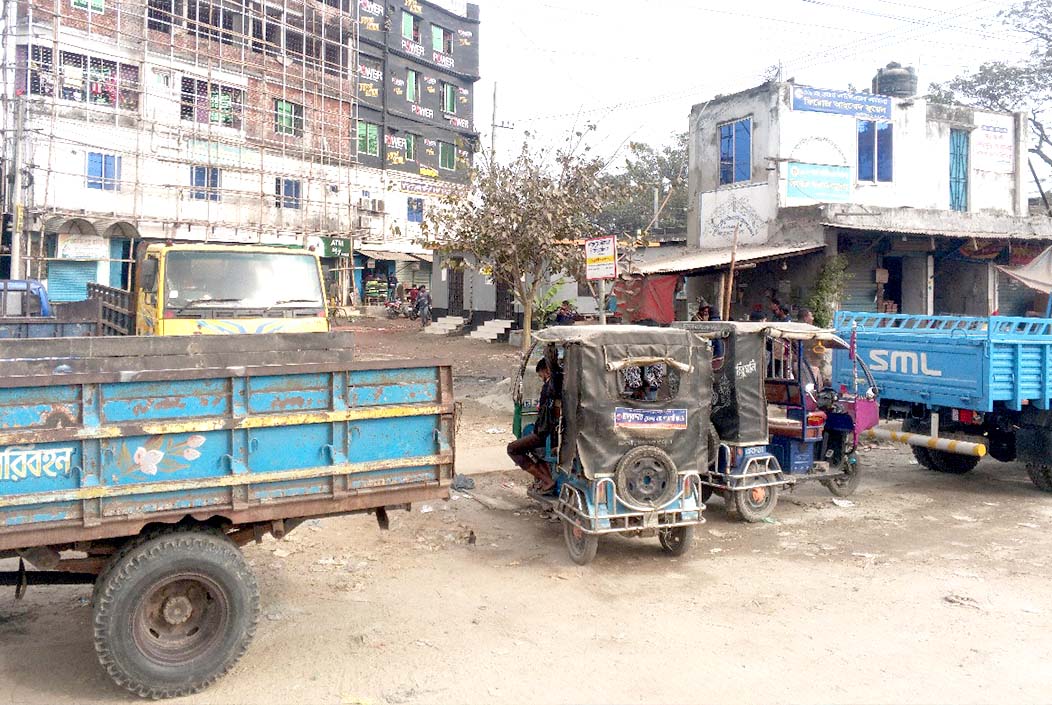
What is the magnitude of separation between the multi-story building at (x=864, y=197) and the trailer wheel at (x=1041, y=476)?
904cm

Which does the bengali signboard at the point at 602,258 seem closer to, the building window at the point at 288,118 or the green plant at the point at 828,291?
the green plant at the point at 828,291

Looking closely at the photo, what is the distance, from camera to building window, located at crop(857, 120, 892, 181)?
20.2 meters

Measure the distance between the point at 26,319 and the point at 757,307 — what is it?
50.2 feet

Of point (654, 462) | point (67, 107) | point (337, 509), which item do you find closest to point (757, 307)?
point (654, 462)

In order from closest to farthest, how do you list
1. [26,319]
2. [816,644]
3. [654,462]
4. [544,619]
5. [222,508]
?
[222,508] < [816,644] < [544,619] < [654,462] < [26,319]

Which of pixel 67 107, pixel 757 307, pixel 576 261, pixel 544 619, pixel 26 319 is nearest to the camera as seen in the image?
pixel 544 619

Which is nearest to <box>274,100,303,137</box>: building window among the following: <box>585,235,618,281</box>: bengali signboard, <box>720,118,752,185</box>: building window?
<box>720,118,752,185</box>: building window

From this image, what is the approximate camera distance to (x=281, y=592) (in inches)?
219

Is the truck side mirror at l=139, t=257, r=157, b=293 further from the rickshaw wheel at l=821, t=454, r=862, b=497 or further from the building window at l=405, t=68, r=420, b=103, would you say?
the building window at l=405, t=68, r=420, b=103

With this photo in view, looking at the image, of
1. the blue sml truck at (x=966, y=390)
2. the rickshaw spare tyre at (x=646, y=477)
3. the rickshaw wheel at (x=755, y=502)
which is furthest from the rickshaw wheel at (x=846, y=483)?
the rickshaw spare tyre at (x=646, y=477)

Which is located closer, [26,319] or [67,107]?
[26,319]

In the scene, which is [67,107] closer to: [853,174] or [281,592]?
[853,174]

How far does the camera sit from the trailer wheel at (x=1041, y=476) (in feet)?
28.5

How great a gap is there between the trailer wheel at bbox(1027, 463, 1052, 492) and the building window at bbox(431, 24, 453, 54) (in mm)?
36101
